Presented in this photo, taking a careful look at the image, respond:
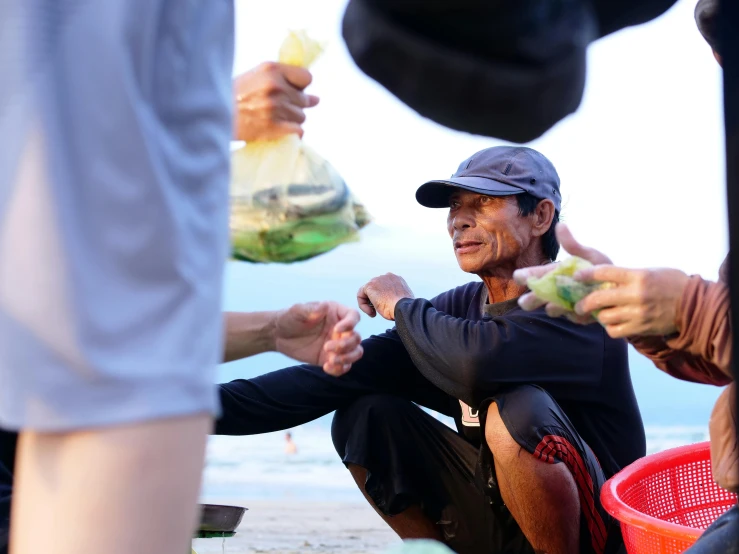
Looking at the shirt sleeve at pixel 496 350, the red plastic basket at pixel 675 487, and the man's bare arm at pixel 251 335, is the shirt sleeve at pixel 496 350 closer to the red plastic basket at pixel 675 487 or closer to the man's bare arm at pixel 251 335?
the red plastic basket at pixel 675 487

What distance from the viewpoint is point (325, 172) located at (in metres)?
1.43

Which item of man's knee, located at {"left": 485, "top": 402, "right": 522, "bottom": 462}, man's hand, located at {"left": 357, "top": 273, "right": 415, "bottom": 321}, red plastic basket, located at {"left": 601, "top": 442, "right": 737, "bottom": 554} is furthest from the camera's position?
man's hand, located at {"left": 357, "top": 273, "right": 415, "bottom": 321}

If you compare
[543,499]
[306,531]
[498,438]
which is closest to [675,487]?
[543,499]

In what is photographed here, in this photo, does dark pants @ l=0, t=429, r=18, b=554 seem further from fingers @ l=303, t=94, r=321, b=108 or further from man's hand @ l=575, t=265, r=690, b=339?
man's hand @ l=575, t=265, r=690, b=339

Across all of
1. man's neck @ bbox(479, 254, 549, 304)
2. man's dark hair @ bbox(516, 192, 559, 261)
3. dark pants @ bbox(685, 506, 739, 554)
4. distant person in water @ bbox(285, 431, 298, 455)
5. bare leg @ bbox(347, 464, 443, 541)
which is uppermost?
man's dark hair @ bbox(516, 192, 559, 261)

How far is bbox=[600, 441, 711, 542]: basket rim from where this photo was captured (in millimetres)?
1792

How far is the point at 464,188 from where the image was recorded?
296 centimetres

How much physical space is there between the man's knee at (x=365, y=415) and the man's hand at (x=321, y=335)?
1.09m

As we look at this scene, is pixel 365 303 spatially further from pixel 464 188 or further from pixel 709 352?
pixel 709 352

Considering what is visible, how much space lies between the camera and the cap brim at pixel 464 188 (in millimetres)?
2936

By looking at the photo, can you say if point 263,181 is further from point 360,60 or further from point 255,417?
point 255,417

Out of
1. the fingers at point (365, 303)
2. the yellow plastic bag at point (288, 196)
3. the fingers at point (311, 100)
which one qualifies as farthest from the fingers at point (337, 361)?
the fingers at point (365, 303)

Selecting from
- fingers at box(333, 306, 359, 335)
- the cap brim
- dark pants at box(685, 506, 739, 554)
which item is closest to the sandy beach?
the cap brim

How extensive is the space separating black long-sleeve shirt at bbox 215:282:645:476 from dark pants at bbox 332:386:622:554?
8 cm
